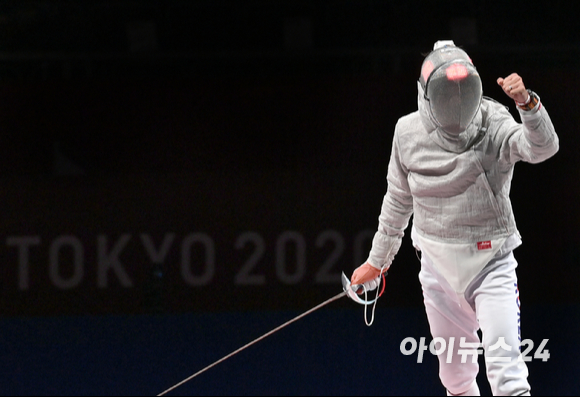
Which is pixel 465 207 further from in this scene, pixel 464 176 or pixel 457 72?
pixel 457 72

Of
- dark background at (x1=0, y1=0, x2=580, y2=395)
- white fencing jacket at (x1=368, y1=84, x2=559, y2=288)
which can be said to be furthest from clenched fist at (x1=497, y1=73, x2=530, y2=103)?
dark background at (x1=0, y1=0, x2=580, y2=395)

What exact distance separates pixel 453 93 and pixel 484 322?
2.14ft

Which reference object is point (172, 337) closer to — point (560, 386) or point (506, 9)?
point (560, 386)

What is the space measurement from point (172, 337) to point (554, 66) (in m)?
2.80

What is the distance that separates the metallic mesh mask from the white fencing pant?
1.37 ft

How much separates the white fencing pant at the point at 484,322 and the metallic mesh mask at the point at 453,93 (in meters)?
0.42

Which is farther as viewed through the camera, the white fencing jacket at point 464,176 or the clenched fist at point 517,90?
the white fencing jacket at point 464,176

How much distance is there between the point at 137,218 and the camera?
4.47 meters

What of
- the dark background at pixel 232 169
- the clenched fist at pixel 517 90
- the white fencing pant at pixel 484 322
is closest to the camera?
the clenched fist at pixel 517 90

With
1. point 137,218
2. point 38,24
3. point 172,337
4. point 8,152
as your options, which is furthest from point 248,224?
point 38,24

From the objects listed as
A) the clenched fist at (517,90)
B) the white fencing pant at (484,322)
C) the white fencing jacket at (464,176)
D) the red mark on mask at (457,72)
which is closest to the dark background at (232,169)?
the white fencing pant at (484,322)

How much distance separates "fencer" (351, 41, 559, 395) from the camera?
197 cm

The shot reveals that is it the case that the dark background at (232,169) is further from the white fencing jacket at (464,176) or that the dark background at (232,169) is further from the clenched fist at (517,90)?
the clenched fist at (517,90)

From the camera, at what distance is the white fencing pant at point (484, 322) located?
1.95 metres
